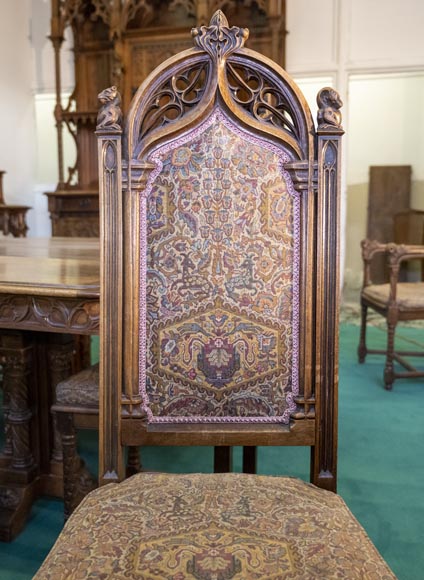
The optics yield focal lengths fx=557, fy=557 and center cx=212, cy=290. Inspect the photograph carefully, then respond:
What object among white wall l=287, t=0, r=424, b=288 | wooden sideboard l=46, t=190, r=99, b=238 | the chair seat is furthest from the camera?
wooden sideboard l=46, t=190, r=99, b=238

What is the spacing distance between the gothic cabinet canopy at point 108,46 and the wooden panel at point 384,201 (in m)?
2.14

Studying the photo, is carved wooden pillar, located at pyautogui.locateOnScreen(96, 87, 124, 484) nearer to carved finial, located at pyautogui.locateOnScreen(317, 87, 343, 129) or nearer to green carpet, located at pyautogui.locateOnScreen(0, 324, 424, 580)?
carved finial, located at pyautogui.locateOnScreen(317, 87, 343, 129)

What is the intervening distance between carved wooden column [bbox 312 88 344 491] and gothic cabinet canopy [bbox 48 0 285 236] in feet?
14.3

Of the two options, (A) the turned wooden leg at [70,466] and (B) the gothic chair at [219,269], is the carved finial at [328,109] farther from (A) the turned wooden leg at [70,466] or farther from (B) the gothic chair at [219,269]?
(A) the turned wooden leg at [70,466]

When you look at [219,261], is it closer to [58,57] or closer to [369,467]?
[369,467]

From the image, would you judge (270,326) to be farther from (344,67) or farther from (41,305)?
(344,67)

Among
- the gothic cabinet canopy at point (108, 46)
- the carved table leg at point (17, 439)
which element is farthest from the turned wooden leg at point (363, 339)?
the gothic cabinet canopy at point (108, 46)

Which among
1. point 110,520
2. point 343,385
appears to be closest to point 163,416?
point 110,520

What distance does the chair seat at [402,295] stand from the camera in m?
3.17

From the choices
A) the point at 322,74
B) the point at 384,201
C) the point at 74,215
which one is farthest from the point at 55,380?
the point at 384,201

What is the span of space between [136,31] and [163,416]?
5.00 metres

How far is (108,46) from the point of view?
550cm

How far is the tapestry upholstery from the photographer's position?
1.08 metres

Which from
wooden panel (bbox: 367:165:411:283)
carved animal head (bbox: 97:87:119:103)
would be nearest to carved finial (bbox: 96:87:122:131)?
carved animal head (bbox: 97:87:119:103)
